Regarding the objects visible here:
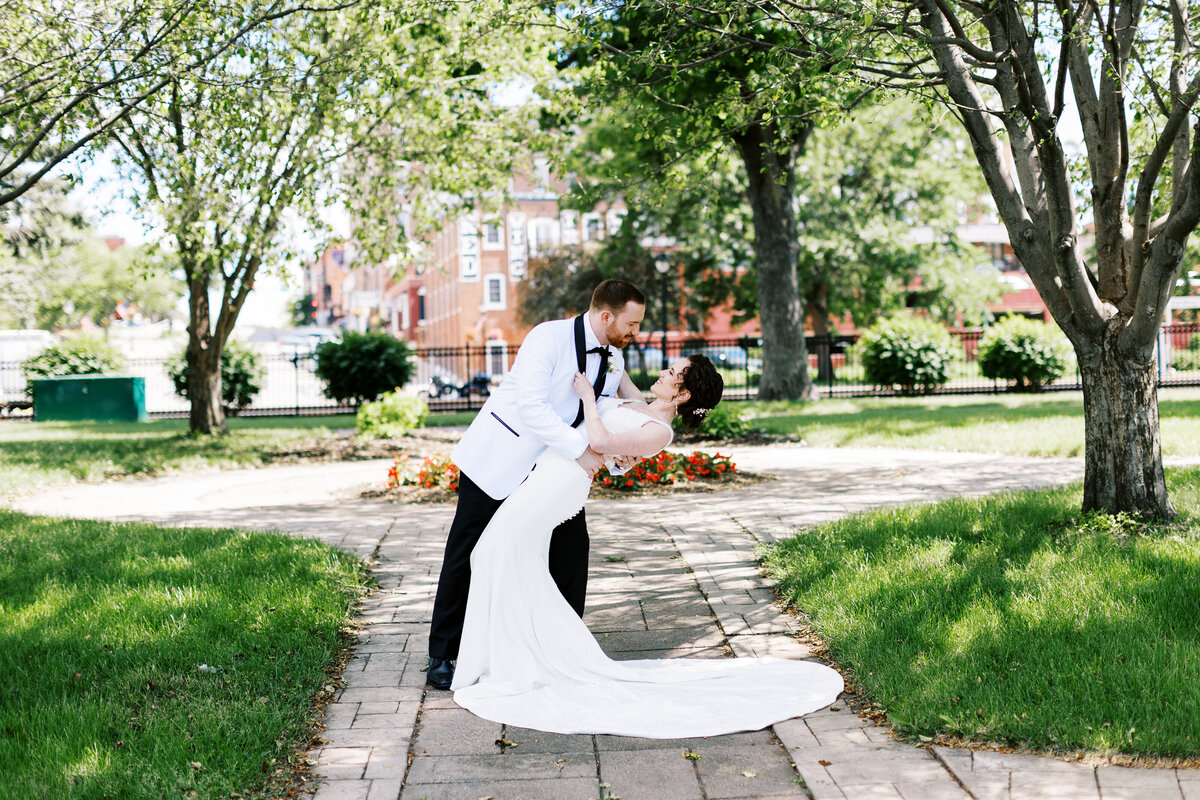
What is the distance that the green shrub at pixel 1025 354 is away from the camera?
81.6 feet

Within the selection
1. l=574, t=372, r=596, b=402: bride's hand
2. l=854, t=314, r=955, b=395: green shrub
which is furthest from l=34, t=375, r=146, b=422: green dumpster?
l=574, t=372, r=596, b=402: bride's hand

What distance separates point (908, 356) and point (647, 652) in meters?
21.5

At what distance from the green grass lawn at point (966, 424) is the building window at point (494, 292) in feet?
114

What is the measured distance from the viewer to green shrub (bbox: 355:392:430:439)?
16.4 m

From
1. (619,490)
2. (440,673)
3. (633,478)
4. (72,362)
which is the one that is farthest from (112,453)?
(72,362)

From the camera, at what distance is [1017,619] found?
484 centimetres

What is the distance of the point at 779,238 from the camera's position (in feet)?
68.8

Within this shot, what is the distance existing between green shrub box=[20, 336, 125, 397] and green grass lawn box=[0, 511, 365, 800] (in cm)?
2215

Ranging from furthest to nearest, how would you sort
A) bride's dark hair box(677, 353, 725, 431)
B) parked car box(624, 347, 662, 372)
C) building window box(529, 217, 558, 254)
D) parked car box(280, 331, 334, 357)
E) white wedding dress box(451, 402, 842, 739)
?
1. building window box(529, 217, 558, 254)
2. parked car box(624, 347, 662, 372)
3. parked car box(280, 331, 334, 357)
4. bride's dark hair box(677, 353, 725, 431)
5. white wedding dress box(451, 402, 842, 739)

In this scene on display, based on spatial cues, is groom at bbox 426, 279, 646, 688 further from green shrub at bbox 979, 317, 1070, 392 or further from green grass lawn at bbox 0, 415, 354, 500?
green shrub at bbox 979, 317, 1070, 392

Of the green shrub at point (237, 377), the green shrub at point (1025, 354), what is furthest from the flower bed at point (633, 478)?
the green shrub at point (1025, 354)

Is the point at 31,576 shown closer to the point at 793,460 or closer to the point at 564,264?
the point at 793,460

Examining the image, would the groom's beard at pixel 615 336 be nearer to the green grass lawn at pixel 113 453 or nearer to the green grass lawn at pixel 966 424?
the green grass lawn at pixel 966 424

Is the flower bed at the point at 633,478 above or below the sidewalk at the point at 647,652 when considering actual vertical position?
above
